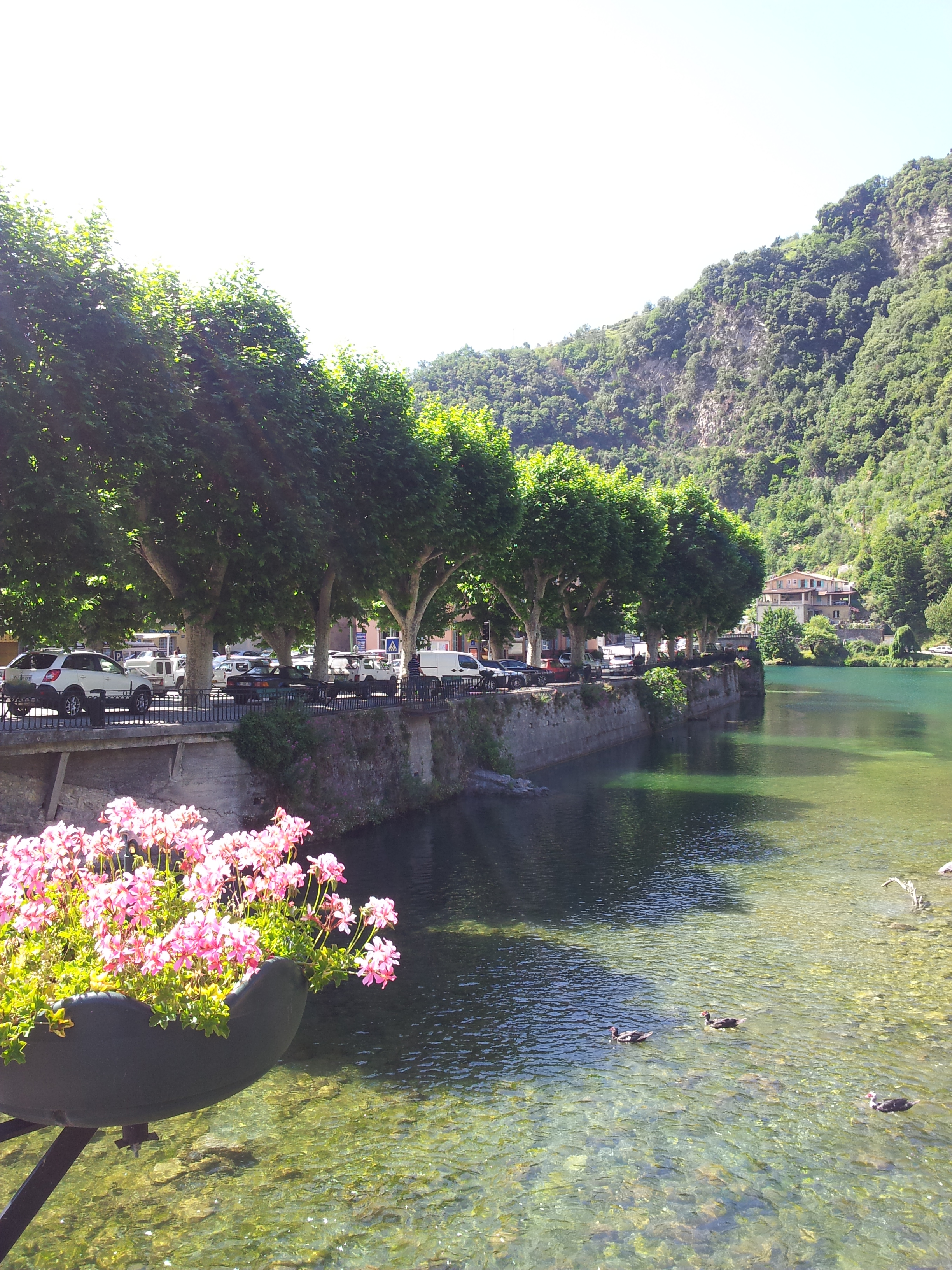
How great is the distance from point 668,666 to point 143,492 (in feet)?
143

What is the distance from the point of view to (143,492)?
79.8ft

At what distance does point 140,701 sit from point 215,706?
1812 mm

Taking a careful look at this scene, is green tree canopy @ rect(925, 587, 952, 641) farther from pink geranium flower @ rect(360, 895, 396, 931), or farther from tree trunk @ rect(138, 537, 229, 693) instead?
pink geranium flower @ rect(360, 895, 396, 931)

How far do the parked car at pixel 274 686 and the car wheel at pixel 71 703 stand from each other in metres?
3.73

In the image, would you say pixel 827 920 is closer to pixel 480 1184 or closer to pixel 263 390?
pixel 480 1184

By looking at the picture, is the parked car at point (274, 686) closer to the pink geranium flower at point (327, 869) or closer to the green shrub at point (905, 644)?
the pink geranium flower at point (327, 869)

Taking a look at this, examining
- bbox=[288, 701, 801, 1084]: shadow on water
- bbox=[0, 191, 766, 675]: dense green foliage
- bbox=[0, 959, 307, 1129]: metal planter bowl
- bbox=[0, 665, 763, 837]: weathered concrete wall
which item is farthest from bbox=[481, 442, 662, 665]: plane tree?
bbox=[0, 959, 307, 1129]: metal planter bowl

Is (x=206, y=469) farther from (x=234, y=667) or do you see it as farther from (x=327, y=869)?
(x=234, y=667)

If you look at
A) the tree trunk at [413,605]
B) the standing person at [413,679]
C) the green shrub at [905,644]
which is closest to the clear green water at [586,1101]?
the standing person at [413,679]

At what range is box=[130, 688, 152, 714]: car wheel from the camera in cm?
2345

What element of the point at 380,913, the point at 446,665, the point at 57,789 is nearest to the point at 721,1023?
the point at 380,913

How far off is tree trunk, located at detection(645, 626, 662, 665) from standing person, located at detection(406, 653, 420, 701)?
31.7m

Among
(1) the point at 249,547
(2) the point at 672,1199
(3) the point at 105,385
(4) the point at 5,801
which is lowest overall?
(2) the point at 672,1199

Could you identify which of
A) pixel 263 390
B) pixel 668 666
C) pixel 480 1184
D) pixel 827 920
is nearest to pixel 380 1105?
pixel 480 1184
